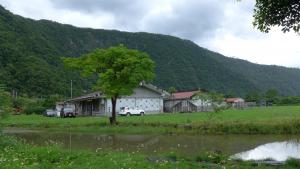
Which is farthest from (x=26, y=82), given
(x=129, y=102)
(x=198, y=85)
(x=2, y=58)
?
(x=198, y=85)

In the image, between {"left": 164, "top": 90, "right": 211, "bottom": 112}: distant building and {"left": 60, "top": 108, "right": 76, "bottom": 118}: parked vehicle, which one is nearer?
{"left": 60, "top": 108, "right": 76, "bottom": 118}: parked vehicle

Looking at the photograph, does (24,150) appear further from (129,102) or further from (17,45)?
(17,45)

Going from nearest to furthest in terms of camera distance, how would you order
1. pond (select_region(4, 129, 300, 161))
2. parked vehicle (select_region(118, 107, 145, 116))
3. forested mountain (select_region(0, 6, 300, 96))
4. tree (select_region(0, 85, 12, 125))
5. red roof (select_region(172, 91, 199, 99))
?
1. tree (select_region(0, 85, 12, 125))
2. pond (select_region(4, 129, 300, 161))
3. parked vehicle (select_region(118, 107, 145, 116))
4. red roof (select_region(172, 91, 199, 99))
5. forested mountain (select_region(0, 6, 300, 96))

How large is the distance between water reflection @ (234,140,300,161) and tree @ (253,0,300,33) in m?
7.06

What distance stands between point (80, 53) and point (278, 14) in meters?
135

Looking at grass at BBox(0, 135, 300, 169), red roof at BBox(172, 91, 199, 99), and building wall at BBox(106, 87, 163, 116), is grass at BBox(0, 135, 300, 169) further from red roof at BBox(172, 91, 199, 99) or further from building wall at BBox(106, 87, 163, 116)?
red roof at BBox(172, 91, 199, 99)

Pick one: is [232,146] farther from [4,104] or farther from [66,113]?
[66,113]

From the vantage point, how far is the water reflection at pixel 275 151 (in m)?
20.9

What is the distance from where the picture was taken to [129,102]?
253 ft

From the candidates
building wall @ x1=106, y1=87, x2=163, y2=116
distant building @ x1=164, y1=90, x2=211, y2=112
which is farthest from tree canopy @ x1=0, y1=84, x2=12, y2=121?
distant building @ x1=164, y1=90, x2=211, y2=112

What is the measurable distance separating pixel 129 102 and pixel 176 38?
100189 mm

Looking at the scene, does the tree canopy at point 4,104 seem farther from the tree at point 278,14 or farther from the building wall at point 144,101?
the building wall at point 144,101

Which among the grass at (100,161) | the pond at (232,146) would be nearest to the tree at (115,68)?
the pond at (232,146)

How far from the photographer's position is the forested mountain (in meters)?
103
